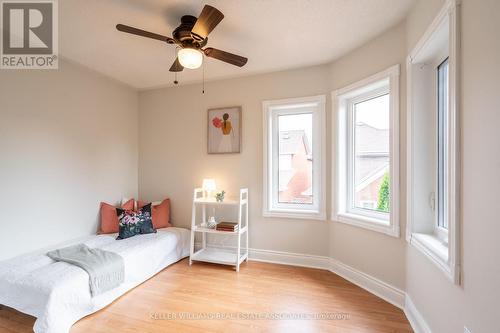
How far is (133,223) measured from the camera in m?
2.95

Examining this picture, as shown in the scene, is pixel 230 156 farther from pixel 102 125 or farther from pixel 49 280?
pixel 49 280

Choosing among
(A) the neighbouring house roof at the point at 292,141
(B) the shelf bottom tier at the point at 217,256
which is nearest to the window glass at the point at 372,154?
(A) the neighbouring house roof at the point at 292,141

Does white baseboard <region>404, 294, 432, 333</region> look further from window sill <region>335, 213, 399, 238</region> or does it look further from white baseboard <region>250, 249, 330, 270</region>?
white baseboard <region>250, 249, 330, 270</region>

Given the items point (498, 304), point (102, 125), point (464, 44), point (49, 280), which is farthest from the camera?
point (102, 125)

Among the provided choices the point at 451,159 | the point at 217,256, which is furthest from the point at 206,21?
the point at 217,256

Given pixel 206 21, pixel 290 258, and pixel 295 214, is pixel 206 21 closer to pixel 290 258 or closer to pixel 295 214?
pixel 295 214

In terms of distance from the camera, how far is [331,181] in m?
2.78

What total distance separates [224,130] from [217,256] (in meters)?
1.65

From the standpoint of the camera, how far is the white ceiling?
71.4 inches

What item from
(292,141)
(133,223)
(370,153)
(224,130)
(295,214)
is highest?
(224,130)

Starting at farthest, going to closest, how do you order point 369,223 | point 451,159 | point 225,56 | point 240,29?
point 369,223 < point 240,29 < point 225,56 < point 451,159

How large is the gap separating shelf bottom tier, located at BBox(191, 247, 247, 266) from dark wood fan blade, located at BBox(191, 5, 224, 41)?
2.37 metres

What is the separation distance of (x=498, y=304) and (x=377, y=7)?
1992 millimetres

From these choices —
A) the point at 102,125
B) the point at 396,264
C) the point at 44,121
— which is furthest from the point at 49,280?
the point at 396,264
